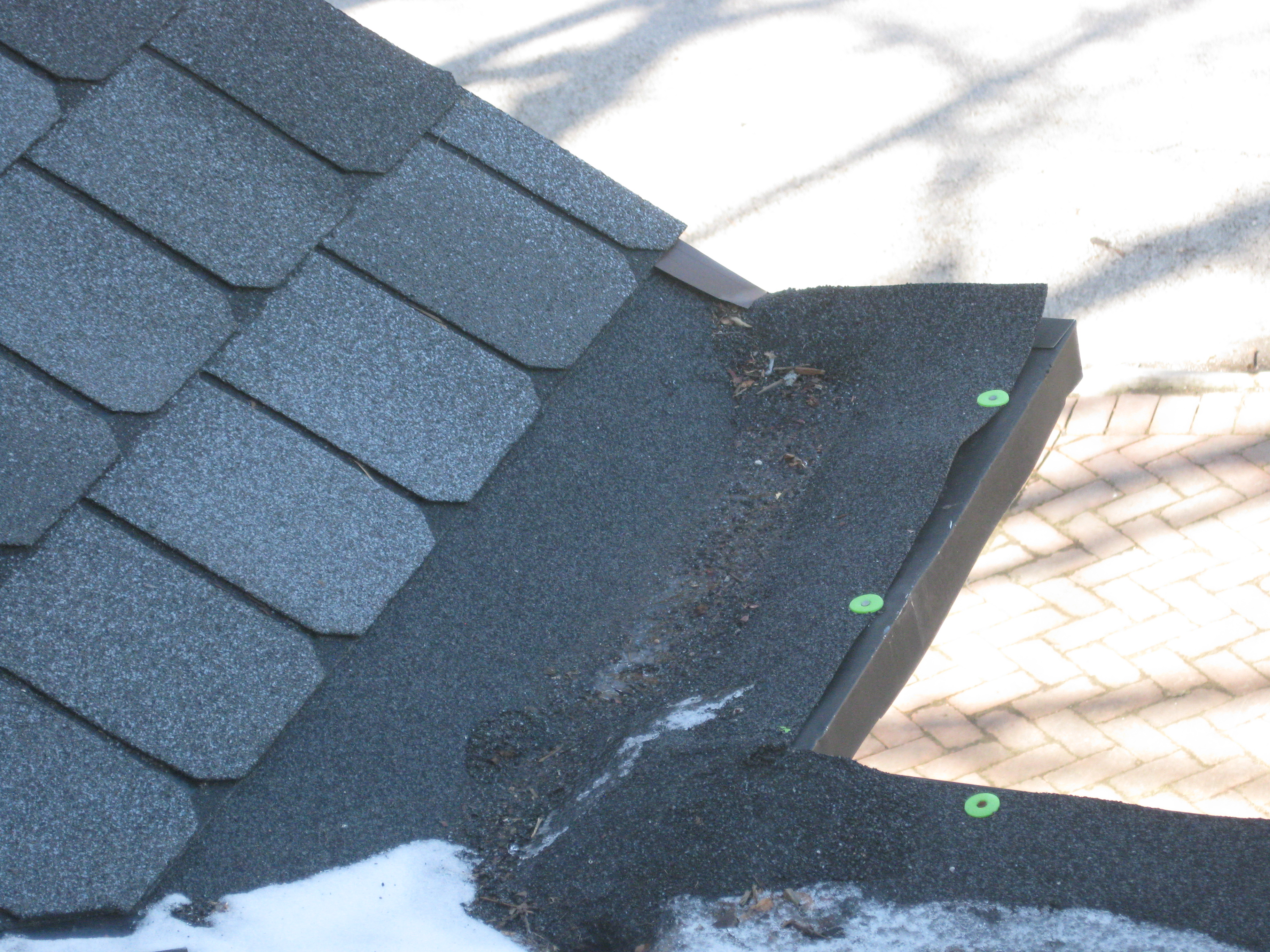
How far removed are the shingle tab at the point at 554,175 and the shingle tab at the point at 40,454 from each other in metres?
0.91

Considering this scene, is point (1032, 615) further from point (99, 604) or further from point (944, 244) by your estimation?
point (99, 604)

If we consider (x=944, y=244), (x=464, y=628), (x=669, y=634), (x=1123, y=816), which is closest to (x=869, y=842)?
(x=1123, y=816)

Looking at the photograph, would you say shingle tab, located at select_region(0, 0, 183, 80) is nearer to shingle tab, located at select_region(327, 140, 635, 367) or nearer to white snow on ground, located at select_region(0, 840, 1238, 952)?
shingle tab, located at select_region(327, 140, 635, 367)

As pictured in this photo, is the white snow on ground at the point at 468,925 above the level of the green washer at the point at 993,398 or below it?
below

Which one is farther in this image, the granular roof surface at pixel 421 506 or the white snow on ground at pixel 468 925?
the granular roof surface at pixel 421 506

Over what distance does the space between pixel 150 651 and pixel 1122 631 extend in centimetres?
274

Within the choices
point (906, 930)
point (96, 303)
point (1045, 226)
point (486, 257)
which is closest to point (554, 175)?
point (486, 257)

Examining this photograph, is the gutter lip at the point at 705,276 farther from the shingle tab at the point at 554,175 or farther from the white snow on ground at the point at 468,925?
the white snow on ground at the point at 468,925

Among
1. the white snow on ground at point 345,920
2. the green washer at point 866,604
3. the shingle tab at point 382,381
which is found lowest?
the white snow on ground at point 345,920

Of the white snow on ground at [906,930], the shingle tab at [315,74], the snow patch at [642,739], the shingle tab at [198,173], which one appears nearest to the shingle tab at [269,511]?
the shingle tab at [198,173]

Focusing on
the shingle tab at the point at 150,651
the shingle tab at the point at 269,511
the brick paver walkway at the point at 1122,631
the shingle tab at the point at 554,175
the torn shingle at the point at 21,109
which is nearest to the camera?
the shingle tab at the point at 150,651

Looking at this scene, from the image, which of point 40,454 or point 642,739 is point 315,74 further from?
point 642,739

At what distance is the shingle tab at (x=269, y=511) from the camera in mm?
1638

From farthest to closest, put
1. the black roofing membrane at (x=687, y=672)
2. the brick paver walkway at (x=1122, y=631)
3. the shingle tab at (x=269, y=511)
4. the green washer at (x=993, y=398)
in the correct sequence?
1. the brick paver walkway at (x=1122, y=631)
2. the green washer at (x=993, y=398)
3. the shingle tab at (x=269, y=511)
4. the black roofing membrane at (x=687, y=672)
